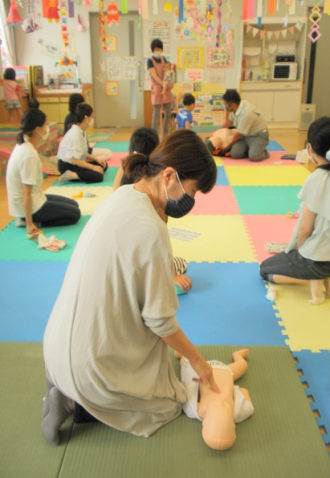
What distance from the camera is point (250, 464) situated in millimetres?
1595

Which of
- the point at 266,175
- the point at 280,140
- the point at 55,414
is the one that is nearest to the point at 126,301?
the point at 55,414

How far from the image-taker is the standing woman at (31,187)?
3.60 metres

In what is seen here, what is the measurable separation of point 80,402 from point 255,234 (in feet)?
8.37

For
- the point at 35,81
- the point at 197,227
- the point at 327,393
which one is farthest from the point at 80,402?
the point at 35,81

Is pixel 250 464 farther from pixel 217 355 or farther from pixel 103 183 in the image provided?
pixel 103 183

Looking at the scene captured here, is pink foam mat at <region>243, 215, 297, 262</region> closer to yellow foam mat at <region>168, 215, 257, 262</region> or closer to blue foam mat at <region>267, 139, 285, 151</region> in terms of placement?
yellow foam mat at <region>168, 215, 257, 262</region>

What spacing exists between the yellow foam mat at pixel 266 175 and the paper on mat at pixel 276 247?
1.85m

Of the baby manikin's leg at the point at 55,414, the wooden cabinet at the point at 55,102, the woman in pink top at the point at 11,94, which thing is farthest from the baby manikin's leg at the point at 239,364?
the wooden cabinet at the point at 55,102

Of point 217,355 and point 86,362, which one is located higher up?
point 86,362

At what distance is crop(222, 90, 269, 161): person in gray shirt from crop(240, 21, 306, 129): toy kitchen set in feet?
8.76

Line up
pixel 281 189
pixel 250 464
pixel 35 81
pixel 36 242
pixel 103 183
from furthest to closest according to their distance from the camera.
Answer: pixel 35 81, pixel 103 183, pixel 281 189, pixel 36 242, pixel 250 464

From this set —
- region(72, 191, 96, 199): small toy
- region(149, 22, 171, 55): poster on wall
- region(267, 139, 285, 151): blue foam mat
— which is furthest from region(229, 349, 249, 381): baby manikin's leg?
region(149, 22, 171, 55): poster on wall

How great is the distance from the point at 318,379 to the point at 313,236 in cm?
96

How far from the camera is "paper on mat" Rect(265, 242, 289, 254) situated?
3.40 meters
